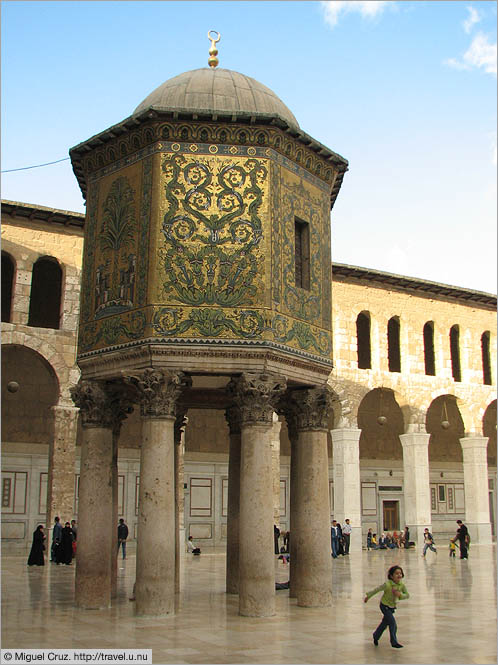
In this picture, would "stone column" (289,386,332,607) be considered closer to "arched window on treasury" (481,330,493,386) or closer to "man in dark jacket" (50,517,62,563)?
"man in dark jacket" (50,517,62,563)

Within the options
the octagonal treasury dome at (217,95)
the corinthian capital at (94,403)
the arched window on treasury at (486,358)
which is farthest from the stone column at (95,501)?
the arched window on treasury at (486,358)

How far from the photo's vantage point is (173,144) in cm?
995

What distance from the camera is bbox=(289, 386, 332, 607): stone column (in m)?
10.1

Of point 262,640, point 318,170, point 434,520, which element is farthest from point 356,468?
point 262,640

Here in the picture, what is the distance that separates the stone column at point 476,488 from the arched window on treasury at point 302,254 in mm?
18322

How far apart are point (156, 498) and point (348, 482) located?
51.6 feet

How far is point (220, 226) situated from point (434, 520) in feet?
80.8

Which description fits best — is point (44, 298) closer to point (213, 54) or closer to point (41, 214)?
point (41, 214)

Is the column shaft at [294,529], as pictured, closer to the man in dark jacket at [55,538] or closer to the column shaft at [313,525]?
the column shaft at [313,525]

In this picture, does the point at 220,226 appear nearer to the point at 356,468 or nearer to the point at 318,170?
the point at 318,170

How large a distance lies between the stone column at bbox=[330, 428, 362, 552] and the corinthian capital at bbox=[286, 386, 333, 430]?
1379 cm

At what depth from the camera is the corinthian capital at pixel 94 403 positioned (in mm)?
10133

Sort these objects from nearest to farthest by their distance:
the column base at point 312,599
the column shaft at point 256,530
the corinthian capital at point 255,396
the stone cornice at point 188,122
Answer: the column shaft at point 256,530 → the corinthian capital at point 255,396 → the stone cornice at point 188,122 → the column base at point 312,599

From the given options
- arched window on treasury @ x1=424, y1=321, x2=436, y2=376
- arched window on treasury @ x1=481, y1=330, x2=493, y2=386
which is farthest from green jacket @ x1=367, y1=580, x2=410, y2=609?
arched window on treasury @ x1=481, y1=330, x2=493, y2=386
